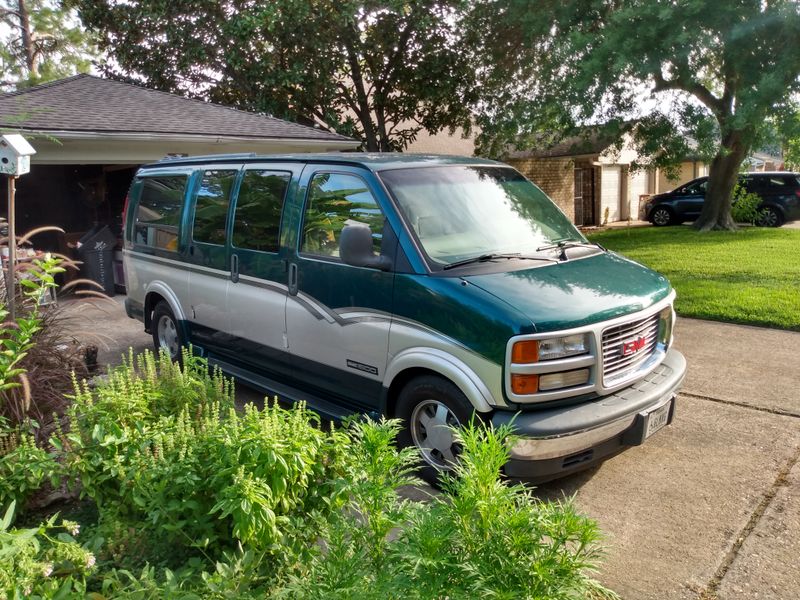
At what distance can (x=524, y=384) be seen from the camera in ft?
13.1

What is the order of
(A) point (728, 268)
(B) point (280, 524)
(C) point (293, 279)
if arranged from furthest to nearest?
(A) point (728, 268) < (C) point (293, 279) < (B) point (280, 524)

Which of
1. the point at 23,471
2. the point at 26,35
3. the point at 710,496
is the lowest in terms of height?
the point at 710,496

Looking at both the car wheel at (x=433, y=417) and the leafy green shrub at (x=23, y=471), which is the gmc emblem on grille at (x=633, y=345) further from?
the leafy green shrub at (x=23, y=471)

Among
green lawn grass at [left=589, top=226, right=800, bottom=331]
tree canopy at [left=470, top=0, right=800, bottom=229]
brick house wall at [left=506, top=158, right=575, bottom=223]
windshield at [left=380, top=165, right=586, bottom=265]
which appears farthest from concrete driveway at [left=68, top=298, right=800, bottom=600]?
brick house wall at [left=506, top=158, right=575, bottom=223]

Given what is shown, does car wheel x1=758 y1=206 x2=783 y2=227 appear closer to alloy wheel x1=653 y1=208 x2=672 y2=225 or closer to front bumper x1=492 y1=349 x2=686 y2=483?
alloy wheel x1=653 y1=208 x2=672 y2=225

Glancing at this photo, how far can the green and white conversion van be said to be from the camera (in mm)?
4062

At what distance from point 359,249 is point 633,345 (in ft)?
6.13

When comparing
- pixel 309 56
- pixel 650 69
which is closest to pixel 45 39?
pixel 309 56

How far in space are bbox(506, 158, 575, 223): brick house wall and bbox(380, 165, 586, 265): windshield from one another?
58.5 ft

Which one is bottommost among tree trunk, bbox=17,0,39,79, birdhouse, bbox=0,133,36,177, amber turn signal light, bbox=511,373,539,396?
amber turn signal light, bbox=511,373,539,396

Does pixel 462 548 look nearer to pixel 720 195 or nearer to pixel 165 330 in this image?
pixel 165 330

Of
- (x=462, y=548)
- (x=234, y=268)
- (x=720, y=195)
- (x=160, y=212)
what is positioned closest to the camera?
(x=462, y=548)

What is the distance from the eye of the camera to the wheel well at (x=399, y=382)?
4.46 meters

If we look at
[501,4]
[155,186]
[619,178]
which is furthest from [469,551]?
[619,178]
